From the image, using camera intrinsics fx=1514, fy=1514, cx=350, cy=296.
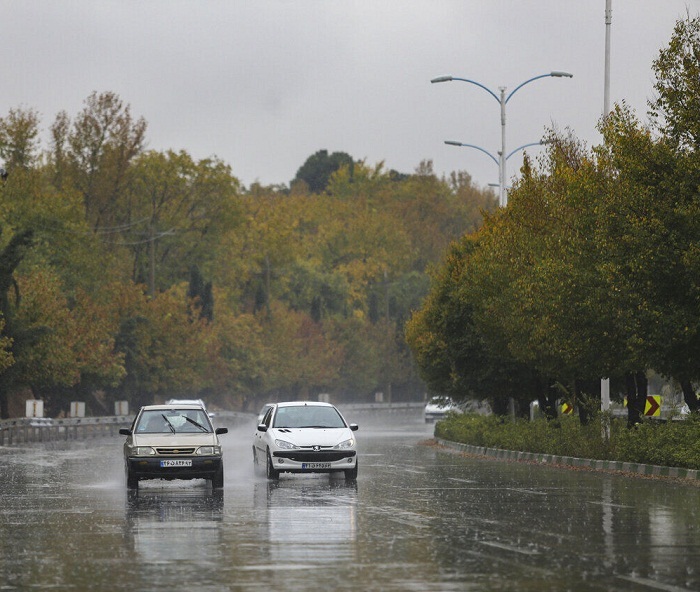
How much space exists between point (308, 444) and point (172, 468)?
3.90 m

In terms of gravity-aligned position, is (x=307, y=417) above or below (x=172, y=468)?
above

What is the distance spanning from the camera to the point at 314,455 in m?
27.8

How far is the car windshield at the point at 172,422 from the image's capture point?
85.2ft

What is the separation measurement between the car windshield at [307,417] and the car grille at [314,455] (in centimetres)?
135

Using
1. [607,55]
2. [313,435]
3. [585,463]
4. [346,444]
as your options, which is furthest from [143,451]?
[607,55]

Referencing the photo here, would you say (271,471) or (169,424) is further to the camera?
(271,471)

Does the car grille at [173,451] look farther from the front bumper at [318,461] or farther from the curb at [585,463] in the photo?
the curb at [585,463]

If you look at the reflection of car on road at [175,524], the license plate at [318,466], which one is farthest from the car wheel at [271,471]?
the reflection of car on road at [175,524]

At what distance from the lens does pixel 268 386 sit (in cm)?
10669

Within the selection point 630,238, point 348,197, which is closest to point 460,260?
point 630,238

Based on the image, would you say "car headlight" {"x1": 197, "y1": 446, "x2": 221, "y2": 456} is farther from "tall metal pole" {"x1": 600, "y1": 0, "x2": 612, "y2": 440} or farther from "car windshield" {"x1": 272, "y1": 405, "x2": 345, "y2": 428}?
"tall metal pole" {"x1": 600, "y1": 0, "x2": 612, "y2": 440}

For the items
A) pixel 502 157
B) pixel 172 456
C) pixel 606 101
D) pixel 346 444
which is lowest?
pixel 172 456

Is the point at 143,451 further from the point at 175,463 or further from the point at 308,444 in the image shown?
the point at 308,444

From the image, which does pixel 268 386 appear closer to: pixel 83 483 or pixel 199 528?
pixel 83 483
